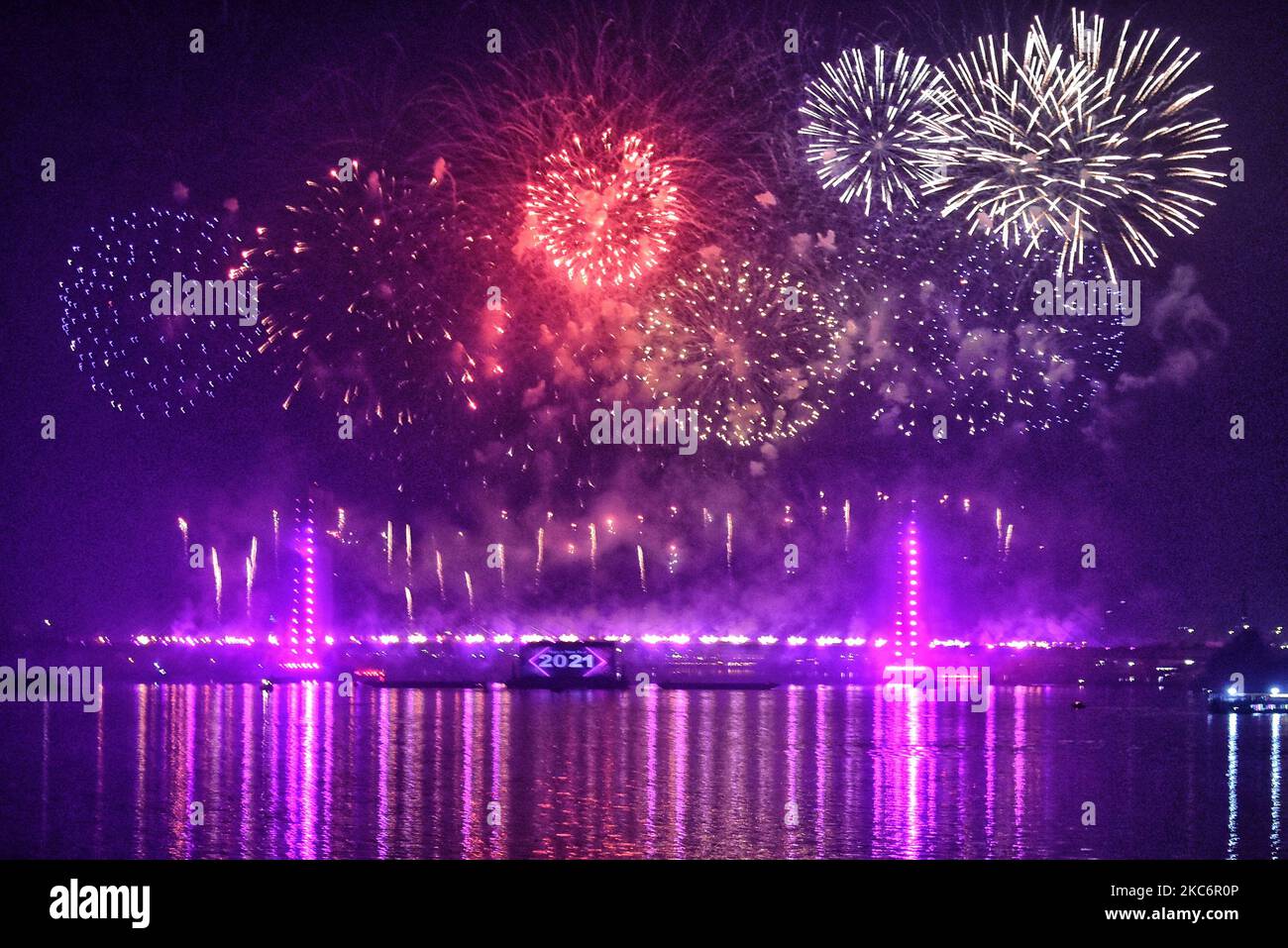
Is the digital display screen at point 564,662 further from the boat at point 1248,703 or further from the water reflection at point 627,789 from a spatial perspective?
the boat at point 1248,703

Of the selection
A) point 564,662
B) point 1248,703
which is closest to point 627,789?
point 1248,703

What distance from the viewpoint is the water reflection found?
27219 millimetres

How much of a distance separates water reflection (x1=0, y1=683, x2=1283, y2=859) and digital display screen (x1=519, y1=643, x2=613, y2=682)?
34571 mm

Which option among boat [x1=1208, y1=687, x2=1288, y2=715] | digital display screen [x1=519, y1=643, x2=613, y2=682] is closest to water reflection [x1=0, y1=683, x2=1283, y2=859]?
boat [x1=1208, y1=687, x2=1288, y2=715]

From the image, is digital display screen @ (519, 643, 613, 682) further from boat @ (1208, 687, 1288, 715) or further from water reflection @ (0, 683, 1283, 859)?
boat @ (1208, 687, 1288, 715)

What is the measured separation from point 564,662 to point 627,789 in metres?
72.0

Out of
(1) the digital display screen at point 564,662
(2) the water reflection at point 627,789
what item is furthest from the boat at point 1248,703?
(1) the digital display screen at point 564,662

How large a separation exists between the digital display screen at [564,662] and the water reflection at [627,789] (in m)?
34.6

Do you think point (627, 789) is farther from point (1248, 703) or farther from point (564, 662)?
point (564, 662)

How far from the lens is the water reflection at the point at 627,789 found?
27.2 m

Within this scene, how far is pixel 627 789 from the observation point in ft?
117
